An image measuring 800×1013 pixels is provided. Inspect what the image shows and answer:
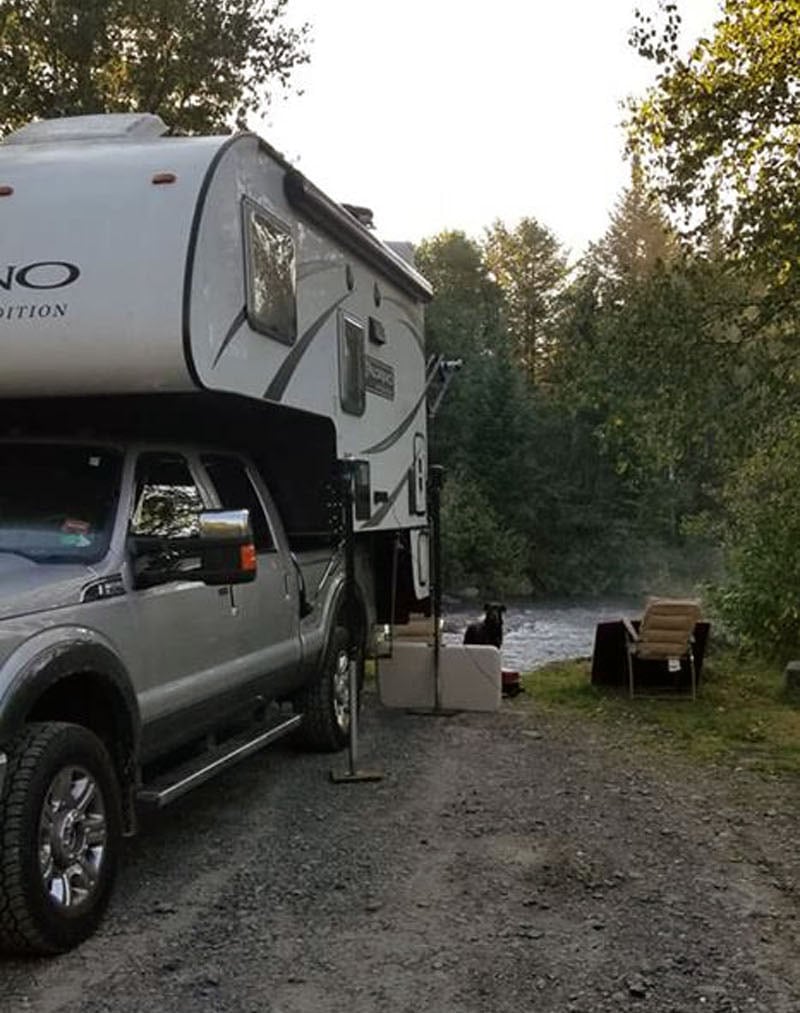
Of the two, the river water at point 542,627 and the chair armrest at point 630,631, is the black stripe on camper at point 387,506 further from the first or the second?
the river water at point 542,627

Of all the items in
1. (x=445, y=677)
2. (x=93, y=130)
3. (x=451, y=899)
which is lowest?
(x=451, y=899)

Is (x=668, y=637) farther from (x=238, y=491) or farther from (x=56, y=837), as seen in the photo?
(x=56, y=837)

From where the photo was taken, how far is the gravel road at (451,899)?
3.56 meters

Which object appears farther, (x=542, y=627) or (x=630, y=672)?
(x=542, y=627)

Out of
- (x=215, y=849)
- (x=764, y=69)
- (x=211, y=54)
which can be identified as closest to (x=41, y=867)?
(x=215, y=849)

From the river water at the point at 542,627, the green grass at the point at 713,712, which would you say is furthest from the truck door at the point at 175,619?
the river water at the point at 542,627

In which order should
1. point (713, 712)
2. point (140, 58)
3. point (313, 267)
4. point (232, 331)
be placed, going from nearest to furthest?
point (232, 331) → point (313, 267) → point (713, 712) → point (140, 58)

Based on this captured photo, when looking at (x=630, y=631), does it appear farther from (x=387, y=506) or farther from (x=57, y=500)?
(x=57, y=500)

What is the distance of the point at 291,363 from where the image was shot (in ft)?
18.3

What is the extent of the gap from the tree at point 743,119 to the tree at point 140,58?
8261mm

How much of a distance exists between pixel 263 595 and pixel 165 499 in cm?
103

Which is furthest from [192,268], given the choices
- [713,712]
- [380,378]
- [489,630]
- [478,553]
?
[478,553]

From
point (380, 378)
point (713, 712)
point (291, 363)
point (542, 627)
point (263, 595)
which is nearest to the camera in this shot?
point (291, 363)

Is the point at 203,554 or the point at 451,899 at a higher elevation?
the point at 203,554
